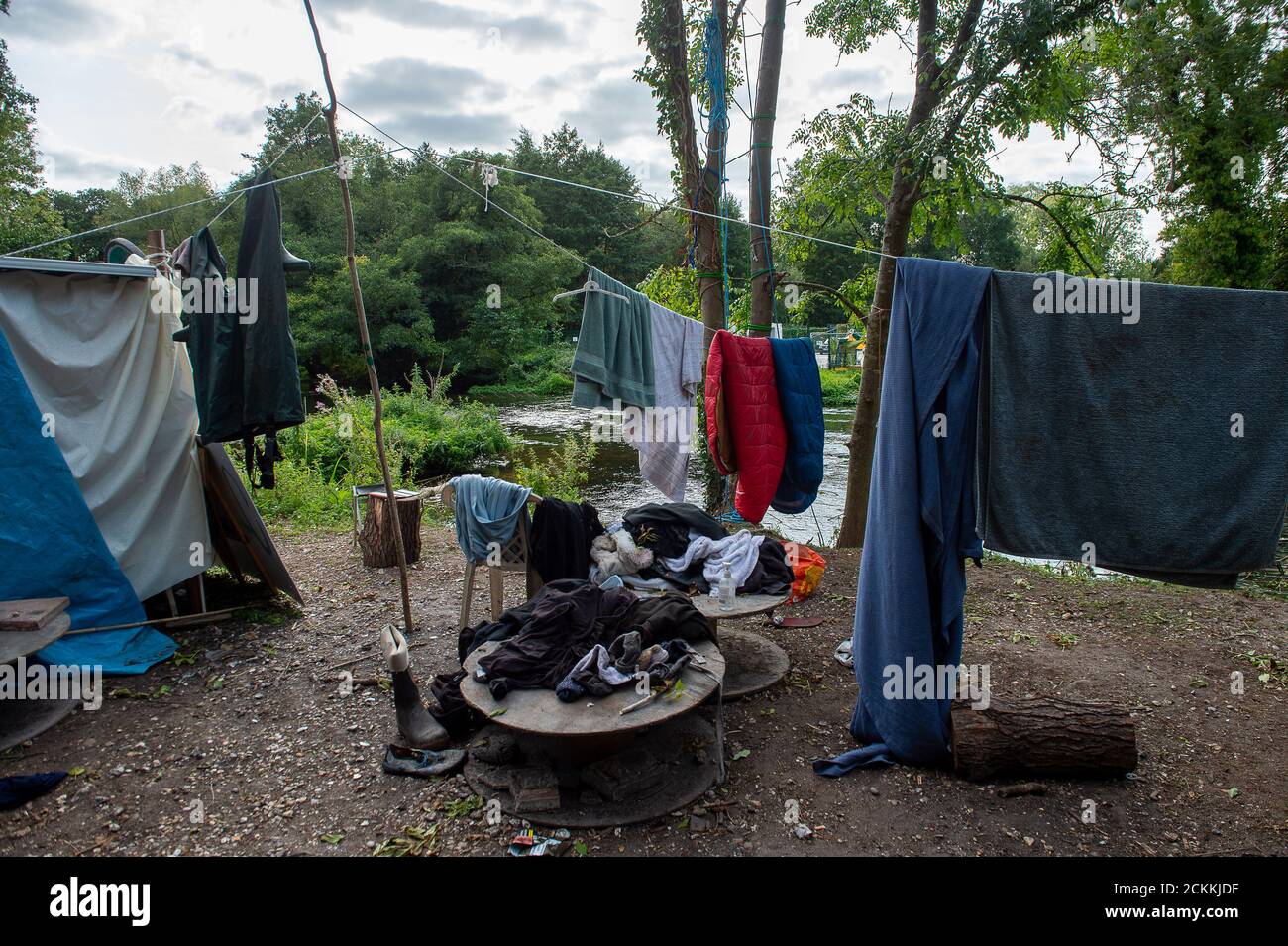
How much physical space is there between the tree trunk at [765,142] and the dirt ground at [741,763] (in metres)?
3.62

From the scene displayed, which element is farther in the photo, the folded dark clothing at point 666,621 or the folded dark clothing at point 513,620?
the folded dark clothing at point 513,620

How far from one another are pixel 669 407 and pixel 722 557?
142 centimetres

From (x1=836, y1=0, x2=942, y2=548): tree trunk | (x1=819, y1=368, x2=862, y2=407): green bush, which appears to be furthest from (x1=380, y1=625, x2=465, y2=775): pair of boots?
(x1=819, y1=368, x2=862, y2=407): green bush

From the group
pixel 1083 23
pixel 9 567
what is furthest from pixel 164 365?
pixel 1083 23

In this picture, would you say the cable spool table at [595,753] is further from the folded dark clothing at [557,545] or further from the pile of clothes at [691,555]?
the folded dark clothing at [557,545]

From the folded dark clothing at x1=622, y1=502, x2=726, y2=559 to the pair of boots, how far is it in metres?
1.80

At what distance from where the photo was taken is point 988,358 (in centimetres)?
322

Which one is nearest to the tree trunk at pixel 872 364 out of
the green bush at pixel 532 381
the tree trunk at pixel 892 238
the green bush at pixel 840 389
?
the tree trunk at pixel 892 238

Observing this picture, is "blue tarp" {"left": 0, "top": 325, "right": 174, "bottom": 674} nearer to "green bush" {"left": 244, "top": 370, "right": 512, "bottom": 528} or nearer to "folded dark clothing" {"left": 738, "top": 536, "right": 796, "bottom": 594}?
"folded dark clothing" {"left": 738, "top": 536, "right": 796, "bottom": 594}

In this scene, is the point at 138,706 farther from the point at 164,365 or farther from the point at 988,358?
the point at 988,358

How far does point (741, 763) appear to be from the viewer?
3.80m

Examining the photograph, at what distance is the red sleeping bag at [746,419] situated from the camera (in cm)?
443

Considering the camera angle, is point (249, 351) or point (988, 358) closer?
point (988, 358)

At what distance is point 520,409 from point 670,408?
58.1 ft
